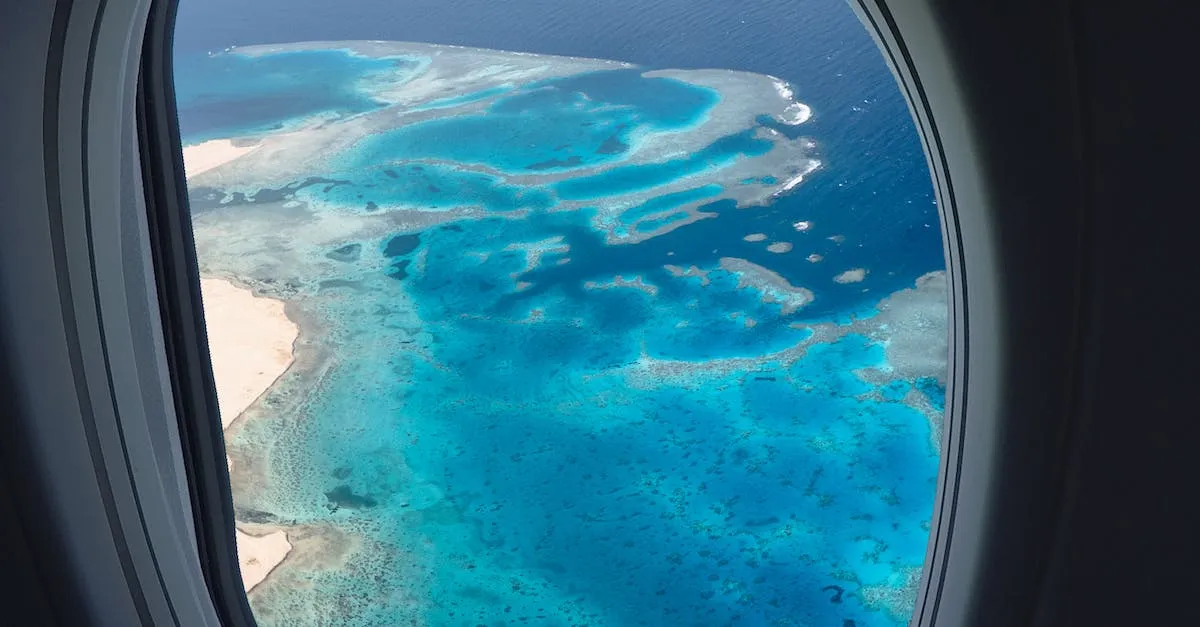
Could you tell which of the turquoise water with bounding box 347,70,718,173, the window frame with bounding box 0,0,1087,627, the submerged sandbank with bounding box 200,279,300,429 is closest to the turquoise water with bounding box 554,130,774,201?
the turquoise water with bounding box 347,70,718,173

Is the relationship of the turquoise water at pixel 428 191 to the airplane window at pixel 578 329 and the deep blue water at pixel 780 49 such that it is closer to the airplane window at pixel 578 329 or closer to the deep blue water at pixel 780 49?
the airplane window at pixel 578 329

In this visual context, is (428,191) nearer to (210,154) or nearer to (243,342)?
(243,342)

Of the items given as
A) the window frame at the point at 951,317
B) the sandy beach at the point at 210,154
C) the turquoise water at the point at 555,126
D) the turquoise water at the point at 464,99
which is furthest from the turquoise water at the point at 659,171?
the window frame at the point at 951,317

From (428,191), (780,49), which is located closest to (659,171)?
(428,191)

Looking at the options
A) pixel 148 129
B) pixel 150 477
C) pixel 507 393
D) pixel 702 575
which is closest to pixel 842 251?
pixel 507 393

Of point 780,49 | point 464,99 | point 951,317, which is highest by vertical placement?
point 780,49
